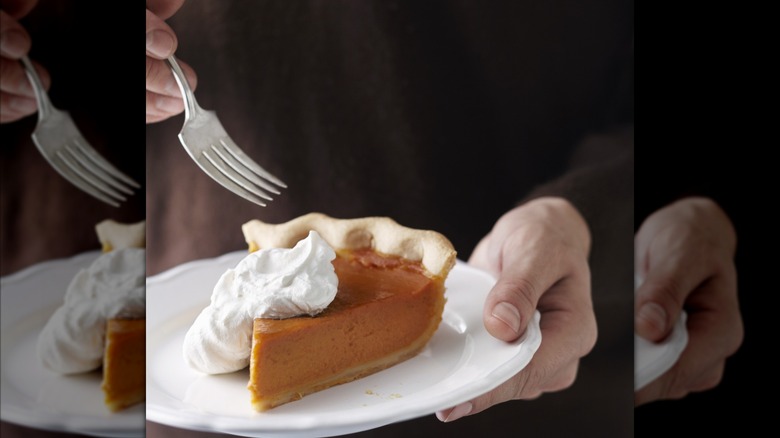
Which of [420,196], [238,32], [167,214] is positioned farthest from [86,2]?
[420,196]

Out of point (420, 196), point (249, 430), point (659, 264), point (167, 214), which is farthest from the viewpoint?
point (659, 264)

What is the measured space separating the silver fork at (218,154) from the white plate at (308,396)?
13 centimetres

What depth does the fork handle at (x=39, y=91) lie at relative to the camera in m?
1.35

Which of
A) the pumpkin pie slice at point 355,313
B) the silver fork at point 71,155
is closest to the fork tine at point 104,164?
the silver fork at point 71,155

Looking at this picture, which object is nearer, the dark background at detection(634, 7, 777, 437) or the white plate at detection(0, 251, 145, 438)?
the white plate at detection(0, 251, 145, 438)

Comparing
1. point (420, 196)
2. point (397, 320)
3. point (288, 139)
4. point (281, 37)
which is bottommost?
point (397, 320)

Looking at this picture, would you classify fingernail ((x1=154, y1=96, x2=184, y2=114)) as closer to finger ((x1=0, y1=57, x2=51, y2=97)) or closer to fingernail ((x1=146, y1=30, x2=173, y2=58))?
fingernail ((x1=146, y1=30, x2=173, y2=58))

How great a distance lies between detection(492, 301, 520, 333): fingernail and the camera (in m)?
1.49

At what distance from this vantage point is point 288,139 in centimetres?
149

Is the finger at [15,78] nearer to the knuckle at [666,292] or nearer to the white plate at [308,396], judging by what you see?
the white plate at [308,396]

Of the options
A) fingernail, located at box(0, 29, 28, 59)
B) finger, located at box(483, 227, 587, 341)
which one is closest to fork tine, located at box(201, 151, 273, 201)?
fingernail, located at box(0, 29, 28, 59)

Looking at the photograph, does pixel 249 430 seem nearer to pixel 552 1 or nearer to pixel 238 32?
pixel 238 32

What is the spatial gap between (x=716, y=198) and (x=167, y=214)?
3.88ft

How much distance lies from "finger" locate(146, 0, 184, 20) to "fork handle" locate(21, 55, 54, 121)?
23 centimetres
